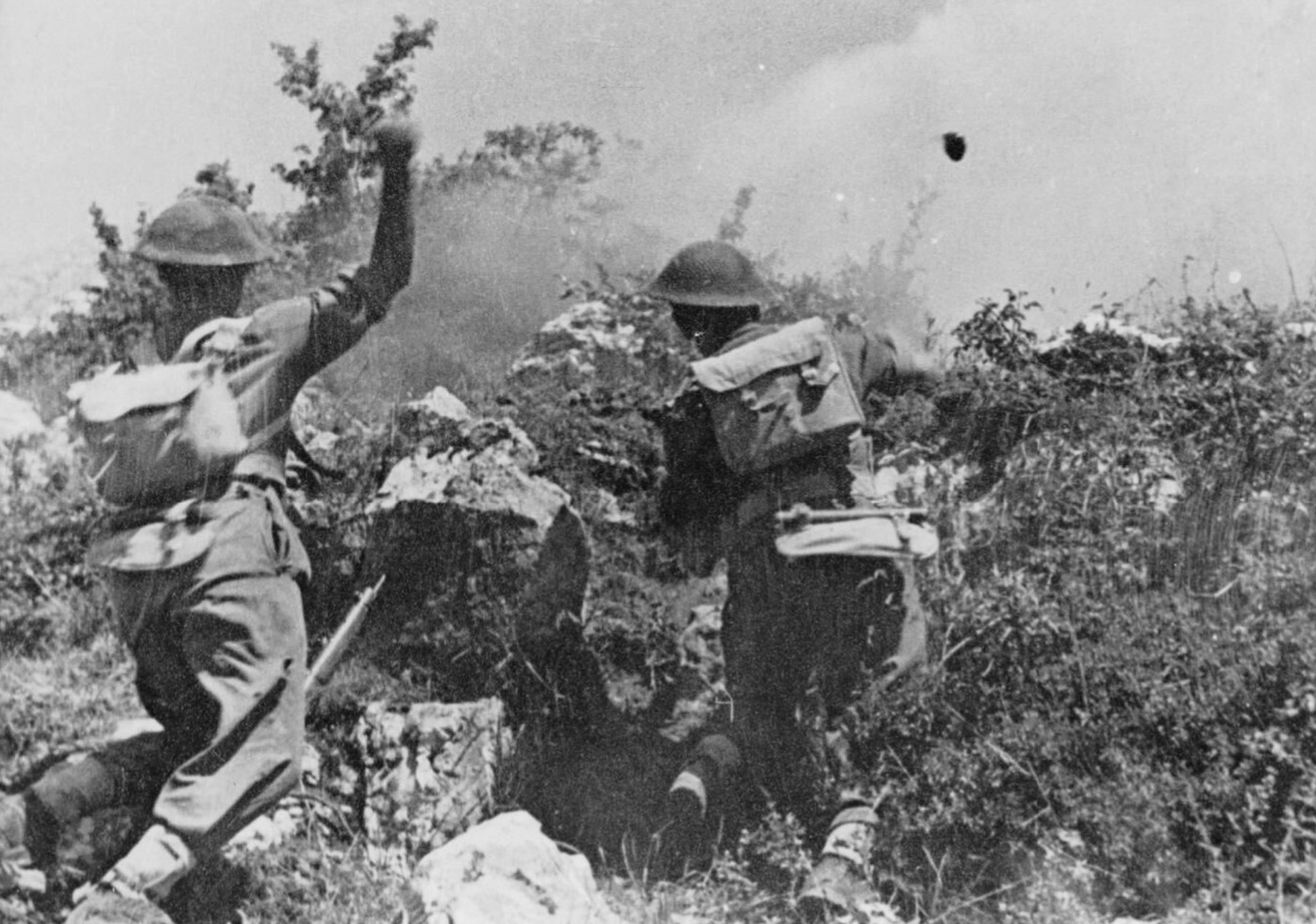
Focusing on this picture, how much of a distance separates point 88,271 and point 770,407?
13.4m

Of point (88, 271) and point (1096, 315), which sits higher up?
point (88, 271)

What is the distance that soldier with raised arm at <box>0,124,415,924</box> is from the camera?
355 cm

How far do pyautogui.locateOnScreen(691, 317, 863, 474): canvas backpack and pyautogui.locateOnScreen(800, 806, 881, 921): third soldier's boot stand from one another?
1281 millimetres

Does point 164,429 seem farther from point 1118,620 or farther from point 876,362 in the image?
point 1118,620

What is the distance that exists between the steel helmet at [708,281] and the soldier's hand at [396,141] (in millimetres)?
1112

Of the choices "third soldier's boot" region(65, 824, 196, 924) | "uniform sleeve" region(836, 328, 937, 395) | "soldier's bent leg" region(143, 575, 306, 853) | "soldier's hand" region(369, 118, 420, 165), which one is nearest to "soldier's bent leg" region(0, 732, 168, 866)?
"soldier's bent leg" region(143, 575, 306, 853)

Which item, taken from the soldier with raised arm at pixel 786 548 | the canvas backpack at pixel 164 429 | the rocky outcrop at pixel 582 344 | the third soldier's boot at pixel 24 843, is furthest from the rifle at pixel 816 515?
the third soldier's boot at pixel 24 843

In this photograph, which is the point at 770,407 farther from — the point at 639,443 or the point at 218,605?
the point at 218,605

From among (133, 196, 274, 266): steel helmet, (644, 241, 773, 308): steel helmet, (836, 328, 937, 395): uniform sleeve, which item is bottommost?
(836, 328, 937, 395): uniform sleeve

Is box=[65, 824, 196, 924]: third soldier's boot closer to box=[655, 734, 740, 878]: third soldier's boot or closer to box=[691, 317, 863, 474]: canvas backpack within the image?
box=[655, 734, 740, 878]: third soldier's boot

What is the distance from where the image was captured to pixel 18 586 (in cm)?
559

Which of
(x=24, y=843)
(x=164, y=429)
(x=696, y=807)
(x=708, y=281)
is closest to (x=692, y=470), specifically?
(x=708, y=281)

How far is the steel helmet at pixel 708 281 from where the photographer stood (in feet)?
14.9

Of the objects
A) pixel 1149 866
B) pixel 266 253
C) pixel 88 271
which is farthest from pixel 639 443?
pixel 88 271
